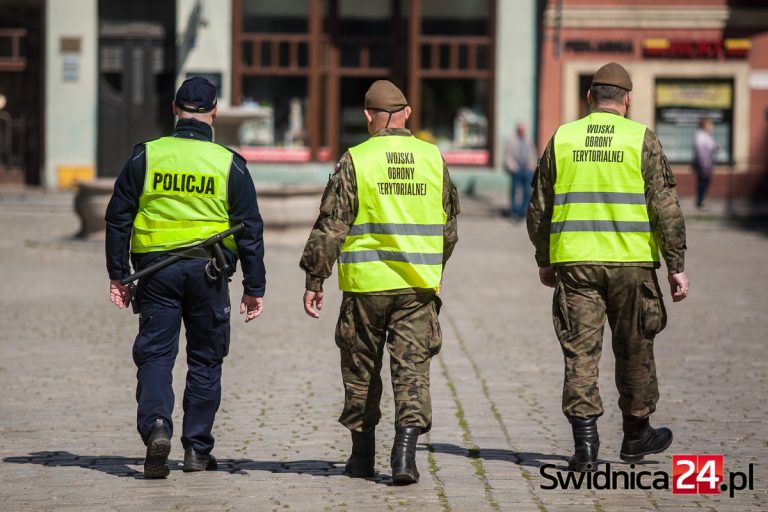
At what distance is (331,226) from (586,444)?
1470 mm

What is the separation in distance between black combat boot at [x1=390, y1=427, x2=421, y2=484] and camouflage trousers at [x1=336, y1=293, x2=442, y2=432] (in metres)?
0.08

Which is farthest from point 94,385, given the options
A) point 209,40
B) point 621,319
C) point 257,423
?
point 209,40

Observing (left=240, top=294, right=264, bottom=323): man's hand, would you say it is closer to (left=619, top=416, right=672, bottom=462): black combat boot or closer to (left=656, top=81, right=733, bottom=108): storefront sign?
(left=619, top=416, right=672, bottom=462): black combat boot

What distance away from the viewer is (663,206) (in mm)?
7012

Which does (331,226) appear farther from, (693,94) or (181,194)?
(693,94)

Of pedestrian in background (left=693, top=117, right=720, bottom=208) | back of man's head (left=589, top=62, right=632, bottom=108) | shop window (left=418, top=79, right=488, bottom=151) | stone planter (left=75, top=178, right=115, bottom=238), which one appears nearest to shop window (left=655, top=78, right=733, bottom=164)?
pedestrian in background (left=693, top=117, right=720, bottom=208)

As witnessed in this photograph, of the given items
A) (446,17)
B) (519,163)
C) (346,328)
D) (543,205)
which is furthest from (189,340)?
(446,17)

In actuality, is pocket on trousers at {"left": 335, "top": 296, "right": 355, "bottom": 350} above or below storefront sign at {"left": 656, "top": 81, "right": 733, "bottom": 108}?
below

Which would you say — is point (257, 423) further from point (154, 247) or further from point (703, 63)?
point (703, 63)

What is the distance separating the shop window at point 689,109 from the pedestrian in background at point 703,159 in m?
1.71

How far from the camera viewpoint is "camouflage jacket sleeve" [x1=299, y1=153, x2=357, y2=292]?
6734 mm

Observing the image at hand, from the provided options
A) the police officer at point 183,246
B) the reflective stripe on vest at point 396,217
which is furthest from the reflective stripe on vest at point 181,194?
the reflective stripe on vest at point 396,217

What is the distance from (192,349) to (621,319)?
6.33 ft

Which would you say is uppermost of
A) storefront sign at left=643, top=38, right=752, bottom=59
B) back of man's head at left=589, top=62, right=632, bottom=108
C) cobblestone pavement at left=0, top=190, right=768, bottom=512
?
storefront sign at left=643, top=38, right=752, bottom=59
